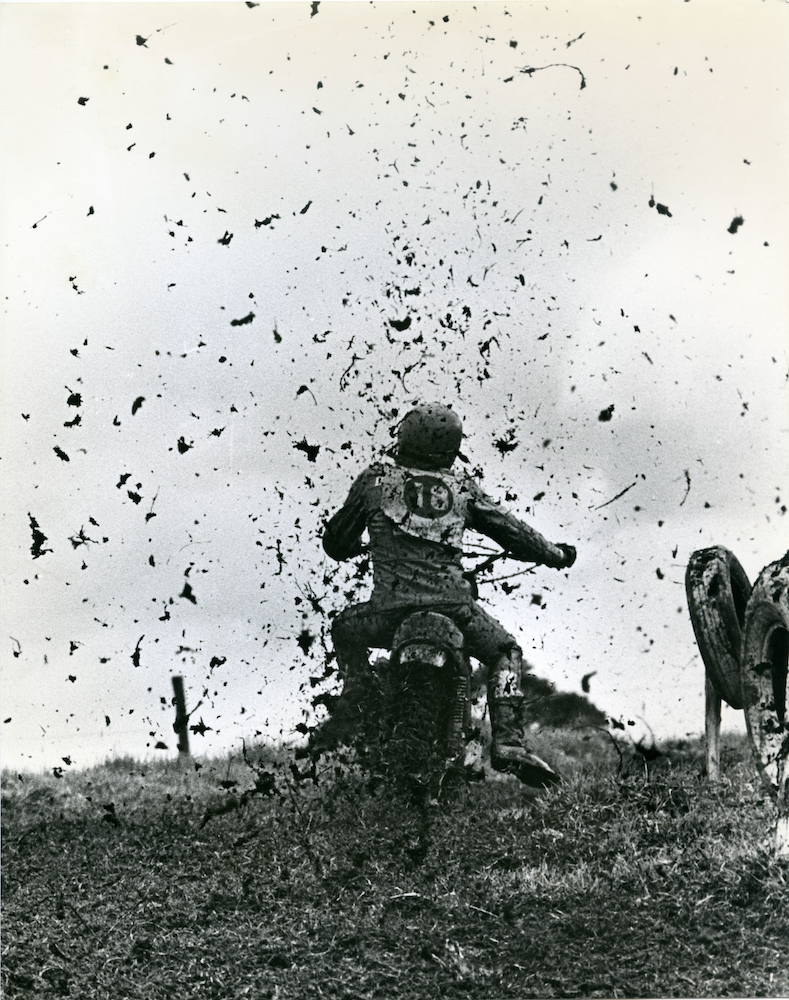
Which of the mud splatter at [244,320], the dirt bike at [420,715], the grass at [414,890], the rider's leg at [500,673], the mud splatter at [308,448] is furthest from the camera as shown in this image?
the mud splatter at [244,320]

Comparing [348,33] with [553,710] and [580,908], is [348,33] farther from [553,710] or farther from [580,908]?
[580,908]

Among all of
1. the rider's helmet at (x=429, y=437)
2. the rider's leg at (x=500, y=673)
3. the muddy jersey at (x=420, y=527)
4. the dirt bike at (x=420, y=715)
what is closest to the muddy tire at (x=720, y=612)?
the muddy jersey at (x=420, y=527)

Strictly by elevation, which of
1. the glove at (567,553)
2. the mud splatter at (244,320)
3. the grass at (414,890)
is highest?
the mud splatter at (244,320)

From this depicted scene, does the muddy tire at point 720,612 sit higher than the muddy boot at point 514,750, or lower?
higher

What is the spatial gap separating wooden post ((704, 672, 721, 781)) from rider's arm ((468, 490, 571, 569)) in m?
0.93

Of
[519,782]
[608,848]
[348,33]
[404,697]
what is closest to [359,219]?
[348,33]

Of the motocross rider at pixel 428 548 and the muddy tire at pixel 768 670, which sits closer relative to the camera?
the muddy tire at pixel 768 670

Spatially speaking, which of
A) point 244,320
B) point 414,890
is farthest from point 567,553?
point 244,320

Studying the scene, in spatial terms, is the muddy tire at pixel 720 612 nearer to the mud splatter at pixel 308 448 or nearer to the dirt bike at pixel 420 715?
the dirt bike at pixel 420 715

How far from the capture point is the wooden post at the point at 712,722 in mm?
5508

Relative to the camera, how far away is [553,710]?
5551 millimetres

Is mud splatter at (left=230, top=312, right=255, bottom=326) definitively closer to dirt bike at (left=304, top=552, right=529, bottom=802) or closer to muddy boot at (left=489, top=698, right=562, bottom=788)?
dirt bike at (left=304, top=552, right=529, bottom=802)

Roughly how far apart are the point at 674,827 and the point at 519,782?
746mm

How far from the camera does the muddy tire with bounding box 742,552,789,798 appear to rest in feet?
16.8
